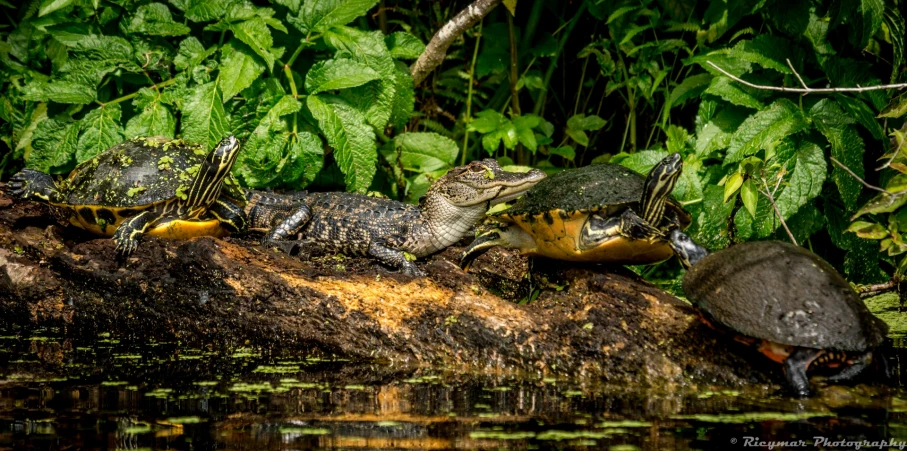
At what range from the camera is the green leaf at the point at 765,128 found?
553cm

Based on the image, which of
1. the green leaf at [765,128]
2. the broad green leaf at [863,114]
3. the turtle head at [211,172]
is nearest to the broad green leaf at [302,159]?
the turtle head at [211,172]

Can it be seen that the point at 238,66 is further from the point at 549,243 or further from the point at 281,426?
the point at 281,426

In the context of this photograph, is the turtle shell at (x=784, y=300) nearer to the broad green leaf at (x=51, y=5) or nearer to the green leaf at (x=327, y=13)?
the green leaf at (x=327, y=13)

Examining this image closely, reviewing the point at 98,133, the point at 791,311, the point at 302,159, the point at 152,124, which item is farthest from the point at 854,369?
the point at 98,133

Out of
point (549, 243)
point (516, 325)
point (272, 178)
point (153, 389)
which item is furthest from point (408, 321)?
point (272, 178)

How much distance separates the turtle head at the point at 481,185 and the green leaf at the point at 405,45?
1291mm

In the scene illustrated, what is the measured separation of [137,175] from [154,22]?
1.71 metres

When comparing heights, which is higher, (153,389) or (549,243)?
(549,243)

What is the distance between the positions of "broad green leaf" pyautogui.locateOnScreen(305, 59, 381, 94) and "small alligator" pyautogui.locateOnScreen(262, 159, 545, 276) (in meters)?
0.83

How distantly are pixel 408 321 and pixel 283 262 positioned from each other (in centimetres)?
101

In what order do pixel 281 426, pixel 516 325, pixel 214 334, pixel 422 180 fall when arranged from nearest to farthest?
pixel 281 426, pixel 516 325, pixel 214 334, pixel 422 180

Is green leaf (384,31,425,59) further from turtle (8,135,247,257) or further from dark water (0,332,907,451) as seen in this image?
dark water (0,332,907,451)

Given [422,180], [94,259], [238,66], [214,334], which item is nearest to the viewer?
[214,334]

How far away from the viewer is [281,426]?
119 inches
